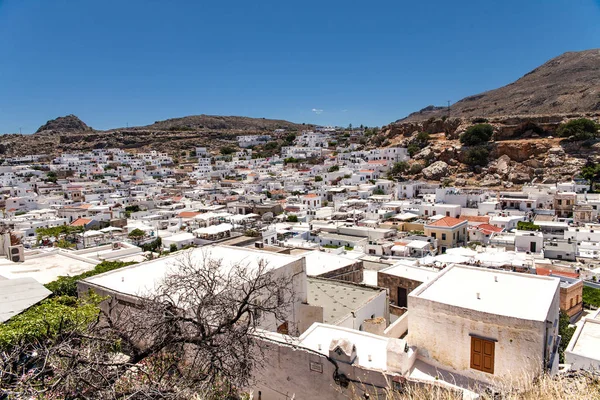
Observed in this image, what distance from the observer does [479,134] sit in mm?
53094

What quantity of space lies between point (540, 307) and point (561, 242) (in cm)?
2274

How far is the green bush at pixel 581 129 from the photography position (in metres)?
47.2

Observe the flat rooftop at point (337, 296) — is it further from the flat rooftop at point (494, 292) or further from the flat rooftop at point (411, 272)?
the flat rooftop at point (494, 292)

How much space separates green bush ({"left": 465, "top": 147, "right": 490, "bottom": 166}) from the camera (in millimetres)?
50553

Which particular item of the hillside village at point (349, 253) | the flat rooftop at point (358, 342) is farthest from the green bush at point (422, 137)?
the flat rooftop at point (358, 342)

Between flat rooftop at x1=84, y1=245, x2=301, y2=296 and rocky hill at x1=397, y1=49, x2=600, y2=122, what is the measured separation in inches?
2422

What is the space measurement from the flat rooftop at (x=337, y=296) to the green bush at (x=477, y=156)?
1796 inches

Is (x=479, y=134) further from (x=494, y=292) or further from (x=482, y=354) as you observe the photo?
(x=482, y=354)

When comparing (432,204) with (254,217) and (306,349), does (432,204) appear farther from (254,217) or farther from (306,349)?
(306,349)

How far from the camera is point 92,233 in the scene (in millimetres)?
28828

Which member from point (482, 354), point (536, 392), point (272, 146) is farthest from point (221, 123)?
point (536, 392)

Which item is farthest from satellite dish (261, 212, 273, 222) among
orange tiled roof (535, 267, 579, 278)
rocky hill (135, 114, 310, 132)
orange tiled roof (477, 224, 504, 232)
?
rocky hill (135, 114, 310, 132)

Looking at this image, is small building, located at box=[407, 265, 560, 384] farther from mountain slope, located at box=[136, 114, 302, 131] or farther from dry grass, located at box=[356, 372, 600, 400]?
mountain slope, located at box=[136, 114, 302, 131]

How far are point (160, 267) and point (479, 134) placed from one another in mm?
52989
